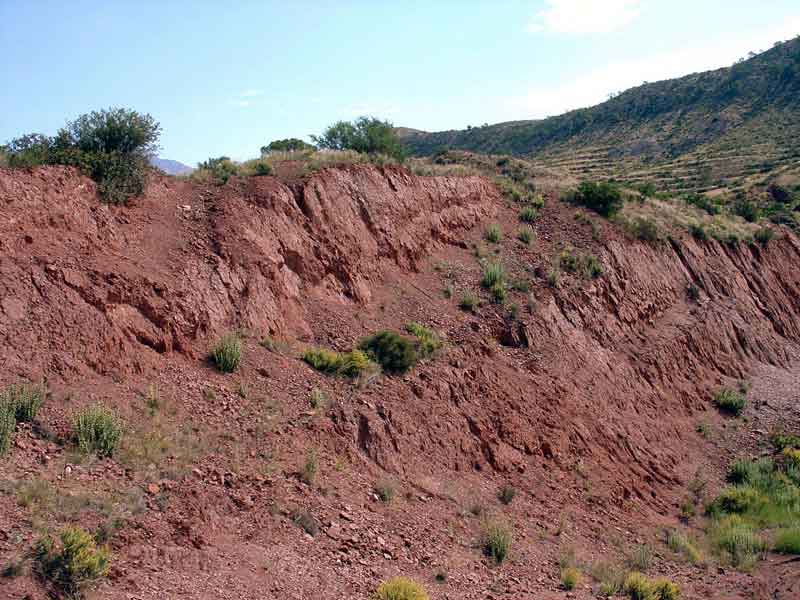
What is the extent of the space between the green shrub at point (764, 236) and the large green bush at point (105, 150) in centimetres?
2644

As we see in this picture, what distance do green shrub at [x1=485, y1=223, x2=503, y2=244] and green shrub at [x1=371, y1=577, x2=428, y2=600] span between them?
46.1 ft

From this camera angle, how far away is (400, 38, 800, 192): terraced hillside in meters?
58.0

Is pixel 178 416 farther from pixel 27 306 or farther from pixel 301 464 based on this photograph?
pixel 27 306

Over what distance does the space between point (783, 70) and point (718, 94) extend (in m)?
6.47

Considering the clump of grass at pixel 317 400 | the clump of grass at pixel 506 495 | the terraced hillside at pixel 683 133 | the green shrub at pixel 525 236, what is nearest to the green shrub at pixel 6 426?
the clump of grass at pixel 317 400

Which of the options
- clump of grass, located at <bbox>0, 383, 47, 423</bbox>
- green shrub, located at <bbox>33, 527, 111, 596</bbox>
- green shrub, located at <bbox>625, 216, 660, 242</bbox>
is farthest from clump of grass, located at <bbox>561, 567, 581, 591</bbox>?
green shrub, located at <bbox>625, 216, 660, 242</bbox>

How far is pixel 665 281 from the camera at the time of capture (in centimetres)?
2467

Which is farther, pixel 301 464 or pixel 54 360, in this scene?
pixel 301 464

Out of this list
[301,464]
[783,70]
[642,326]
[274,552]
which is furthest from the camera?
[783,70]

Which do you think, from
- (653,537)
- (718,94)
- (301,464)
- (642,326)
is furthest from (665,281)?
(718,94)

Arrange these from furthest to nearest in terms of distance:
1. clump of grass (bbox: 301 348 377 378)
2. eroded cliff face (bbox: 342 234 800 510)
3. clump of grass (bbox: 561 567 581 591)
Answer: eroded cliff face (bbox: 342 234 800 510), clump of grass (bbox: 301 348 377 378), clump of grass (bbox: 561 567 581 591)

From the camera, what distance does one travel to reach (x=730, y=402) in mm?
20484

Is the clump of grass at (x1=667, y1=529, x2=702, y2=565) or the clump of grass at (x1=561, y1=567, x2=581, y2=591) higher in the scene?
the clump of grass at (x1=561, y1=567, x2=581, y2=591)

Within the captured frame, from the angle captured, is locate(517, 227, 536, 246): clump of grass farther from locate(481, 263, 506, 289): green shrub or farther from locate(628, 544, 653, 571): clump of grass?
locate(628, 544, 653, 571): clump of grass
